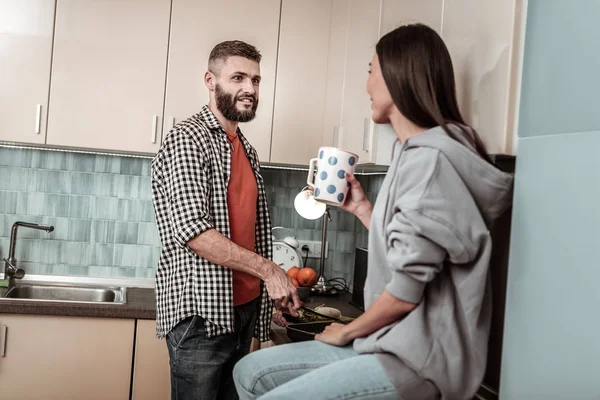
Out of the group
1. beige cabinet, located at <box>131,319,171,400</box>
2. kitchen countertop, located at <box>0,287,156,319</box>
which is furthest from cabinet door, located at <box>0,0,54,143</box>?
beige cabinet, located at <box>131,319,171,400</box>

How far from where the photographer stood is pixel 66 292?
9.32ft

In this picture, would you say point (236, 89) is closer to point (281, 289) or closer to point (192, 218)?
point (192, 218)

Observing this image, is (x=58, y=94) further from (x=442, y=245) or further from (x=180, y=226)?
(x=442, y=245)

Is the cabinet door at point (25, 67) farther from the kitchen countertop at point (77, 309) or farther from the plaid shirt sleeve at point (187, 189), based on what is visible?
the plaid shirt sleeve at point (187, 189)

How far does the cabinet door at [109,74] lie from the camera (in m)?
2.56

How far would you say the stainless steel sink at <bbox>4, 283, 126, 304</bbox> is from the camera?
9.19 feet

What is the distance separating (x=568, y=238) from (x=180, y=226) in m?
1.04

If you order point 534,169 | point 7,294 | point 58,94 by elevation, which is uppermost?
point 58,94

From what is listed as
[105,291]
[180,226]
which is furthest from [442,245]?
[105,291]

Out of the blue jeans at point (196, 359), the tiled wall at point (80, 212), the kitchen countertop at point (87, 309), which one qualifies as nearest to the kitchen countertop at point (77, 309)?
the kitchen countertop at point (87, 309)

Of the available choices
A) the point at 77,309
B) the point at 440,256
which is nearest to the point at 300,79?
the point at 77,309

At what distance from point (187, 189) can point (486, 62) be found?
836 millimetres

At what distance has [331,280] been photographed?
3.10 meters

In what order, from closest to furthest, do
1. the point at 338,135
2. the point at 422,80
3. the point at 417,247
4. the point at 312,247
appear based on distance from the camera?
the point at 417,247 < the point at 422,80 < the point at 338,135 < the point at 312,247
